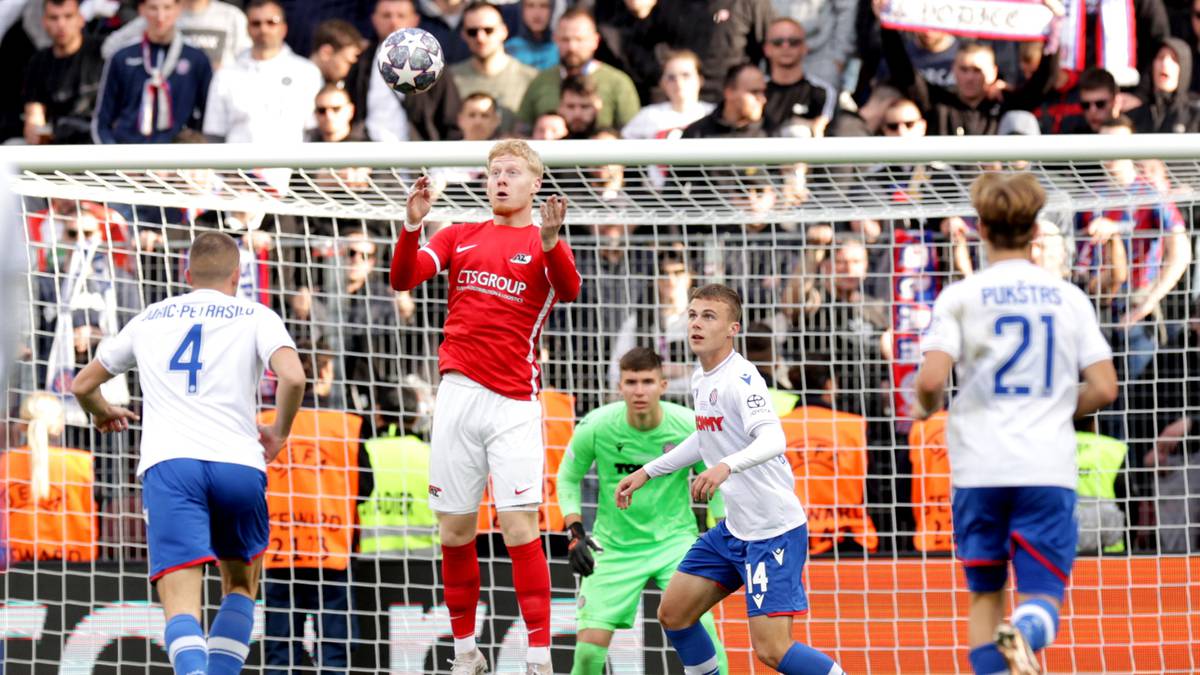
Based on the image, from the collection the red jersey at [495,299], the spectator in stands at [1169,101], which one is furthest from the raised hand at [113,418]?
the spectator in stands at [1169,101]

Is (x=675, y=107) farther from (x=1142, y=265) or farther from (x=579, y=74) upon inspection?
(x=1142, y=265)

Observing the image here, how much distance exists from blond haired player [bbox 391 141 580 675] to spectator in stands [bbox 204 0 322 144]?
4676mm

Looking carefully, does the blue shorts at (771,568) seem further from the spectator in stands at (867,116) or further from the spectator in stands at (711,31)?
the spectator in stands at (711,31)

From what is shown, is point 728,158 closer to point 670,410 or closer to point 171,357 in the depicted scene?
point 670,410

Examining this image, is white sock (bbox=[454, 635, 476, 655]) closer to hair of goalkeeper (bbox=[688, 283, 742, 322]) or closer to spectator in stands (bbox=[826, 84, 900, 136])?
hair of goalkeeper (bbox=[688, 283, 742, 322])

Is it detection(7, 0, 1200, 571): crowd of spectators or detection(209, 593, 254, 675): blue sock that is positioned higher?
detection(7, 0, 1200, 571): crowd of spectators

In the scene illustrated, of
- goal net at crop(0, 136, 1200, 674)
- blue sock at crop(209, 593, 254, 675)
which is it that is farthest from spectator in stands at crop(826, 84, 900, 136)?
blue sock at crop(209, 593, 254, 675)

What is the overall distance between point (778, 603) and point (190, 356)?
2.72 metres

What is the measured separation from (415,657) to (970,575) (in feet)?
13.4

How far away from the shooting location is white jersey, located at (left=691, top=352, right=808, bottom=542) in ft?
22.3

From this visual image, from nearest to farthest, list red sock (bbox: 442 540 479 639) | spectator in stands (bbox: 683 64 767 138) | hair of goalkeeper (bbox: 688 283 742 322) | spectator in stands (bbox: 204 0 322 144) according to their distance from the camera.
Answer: hair of goalkeeper (bbox: 688 283 742 322), red sock (bbox: 442 540 479 639), spectator in stands (bbox: 683 64 767 138), spectator in stands (bbox: 204 0 322 144)

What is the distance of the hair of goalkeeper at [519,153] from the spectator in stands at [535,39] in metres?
4.82

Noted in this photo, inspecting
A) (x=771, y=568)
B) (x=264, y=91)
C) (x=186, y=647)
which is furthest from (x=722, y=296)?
(x=264, y=91)

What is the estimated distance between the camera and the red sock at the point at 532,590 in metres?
6.93
